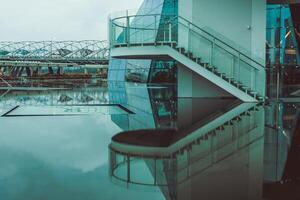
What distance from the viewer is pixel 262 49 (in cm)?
2162

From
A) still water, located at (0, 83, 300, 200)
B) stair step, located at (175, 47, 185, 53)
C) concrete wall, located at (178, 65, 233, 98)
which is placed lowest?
still water, located at (0, 83, 300, 200)

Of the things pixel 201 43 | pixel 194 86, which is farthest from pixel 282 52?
pixel 201 43

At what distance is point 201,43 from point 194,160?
41.9 ft

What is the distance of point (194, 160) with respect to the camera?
7.42 metres

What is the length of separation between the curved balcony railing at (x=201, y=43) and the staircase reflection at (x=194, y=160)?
7108 millimetres

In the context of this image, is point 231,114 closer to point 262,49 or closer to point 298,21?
point 262,49

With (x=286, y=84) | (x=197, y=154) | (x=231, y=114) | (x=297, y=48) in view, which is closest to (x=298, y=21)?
(x=297, y=48)

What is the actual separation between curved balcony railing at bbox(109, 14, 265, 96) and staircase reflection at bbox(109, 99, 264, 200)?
7108 mm

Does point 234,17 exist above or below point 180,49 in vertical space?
above

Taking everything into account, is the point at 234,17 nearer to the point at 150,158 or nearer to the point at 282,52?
the point at 282,52

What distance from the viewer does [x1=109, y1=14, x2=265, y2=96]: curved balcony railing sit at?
1927cm

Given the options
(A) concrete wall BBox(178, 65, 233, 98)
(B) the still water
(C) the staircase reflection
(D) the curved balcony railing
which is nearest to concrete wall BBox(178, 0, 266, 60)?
(D) the curved balcony railing

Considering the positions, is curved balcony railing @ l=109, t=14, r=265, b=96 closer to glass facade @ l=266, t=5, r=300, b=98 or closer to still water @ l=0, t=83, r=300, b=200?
glass facade @ l=266, t=5, r=300, b=98

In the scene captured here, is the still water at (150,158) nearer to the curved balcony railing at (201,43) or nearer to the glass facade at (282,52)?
the curved balcony railing at (201,43)
